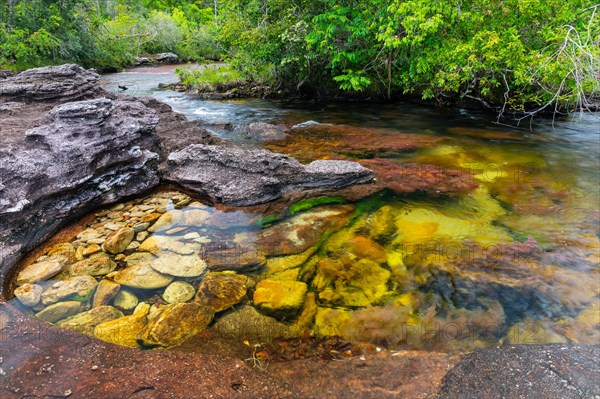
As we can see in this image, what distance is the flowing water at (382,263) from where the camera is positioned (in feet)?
11.0

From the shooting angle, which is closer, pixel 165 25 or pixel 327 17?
pixel 327 17

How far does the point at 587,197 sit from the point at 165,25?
4349 centimetres

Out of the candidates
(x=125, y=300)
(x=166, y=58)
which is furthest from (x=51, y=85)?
(x=166, y=58)

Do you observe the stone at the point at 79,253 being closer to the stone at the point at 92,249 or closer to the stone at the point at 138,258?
the stone at the point at 92,249

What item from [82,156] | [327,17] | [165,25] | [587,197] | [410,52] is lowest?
[587,197]

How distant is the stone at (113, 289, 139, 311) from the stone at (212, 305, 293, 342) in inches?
37.0

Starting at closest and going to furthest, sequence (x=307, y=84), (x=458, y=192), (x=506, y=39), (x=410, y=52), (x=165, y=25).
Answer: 1. (x=458, y=192)
2. (x=506, y=39)
3. (x=410, y=52)
4. (x=307, y=84)
5. (x=165, y=25)

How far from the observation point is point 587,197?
6.00m

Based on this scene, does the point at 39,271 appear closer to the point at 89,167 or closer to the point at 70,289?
the point at 70,289

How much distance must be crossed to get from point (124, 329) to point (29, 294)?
4.15ft

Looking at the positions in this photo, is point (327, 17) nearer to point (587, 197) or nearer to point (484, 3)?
point (484, 3)

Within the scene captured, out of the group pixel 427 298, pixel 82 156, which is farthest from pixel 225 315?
pixel 82 156

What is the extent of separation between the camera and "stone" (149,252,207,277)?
4.05 m

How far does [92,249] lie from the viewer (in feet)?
14.5
